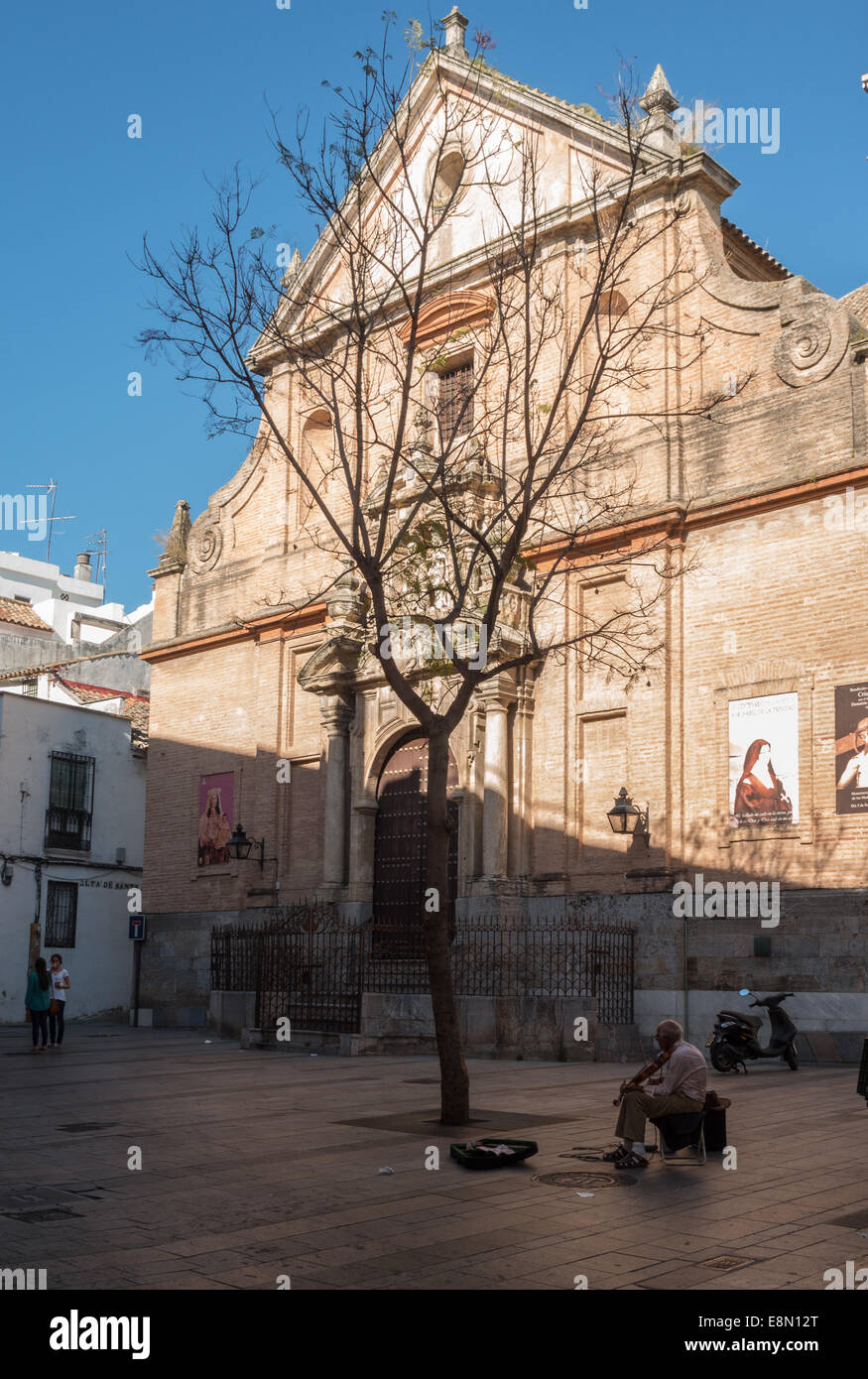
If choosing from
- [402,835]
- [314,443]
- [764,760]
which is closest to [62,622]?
[314,443]

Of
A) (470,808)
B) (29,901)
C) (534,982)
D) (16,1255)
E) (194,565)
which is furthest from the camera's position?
(29,901)

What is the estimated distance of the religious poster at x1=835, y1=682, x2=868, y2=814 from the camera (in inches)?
647

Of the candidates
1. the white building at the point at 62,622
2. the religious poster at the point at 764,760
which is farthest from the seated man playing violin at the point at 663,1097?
the white building at the point at 62,622

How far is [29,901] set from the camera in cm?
2958

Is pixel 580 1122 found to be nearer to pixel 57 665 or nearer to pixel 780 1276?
pixel 780 1276

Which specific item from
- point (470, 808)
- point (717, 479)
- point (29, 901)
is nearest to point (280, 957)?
point (470, 808)

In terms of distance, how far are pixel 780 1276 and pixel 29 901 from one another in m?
26.0

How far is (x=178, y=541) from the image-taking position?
2808cm

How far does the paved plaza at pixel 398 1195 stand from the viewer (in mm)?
6082

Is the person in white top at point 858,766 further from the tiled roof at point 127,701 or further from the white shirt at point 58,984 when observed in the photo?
the tiled roof at point 127,701

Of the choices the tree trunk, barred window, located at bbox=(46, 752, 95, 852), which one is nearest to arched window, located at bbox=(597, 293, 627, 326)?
the tree trunk

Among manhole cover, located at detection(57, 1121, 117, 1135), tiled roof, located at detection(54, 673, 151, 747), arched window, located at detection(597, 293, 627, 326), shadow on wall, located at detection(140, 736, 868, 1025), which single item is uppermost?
arched window, located at detection(597, 293, 627, 326)

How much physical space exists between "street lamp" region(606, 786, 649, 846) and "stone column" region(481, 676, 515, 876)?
1.79m

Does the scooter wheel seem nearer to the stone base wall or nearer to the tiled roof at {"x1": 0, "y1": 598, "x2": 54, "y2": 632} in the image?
the stone base wall
